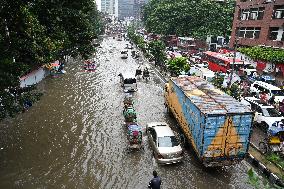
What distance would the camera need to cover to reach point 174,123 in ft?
75.0

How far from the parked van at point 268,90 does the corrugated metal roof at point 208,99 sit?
10490 millimetres

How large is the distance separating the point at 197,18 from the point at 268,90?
46706mm

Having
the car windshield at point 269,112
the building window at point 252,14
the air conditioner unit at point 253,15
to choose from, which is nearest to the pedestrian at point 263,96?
the car windshield at point 269,112

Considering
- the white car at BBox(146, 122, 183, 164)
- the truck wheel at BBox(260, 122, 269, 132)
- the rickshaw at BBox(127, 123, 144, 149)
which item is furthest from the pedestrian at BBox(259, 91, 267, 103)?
the rickshaw at BBox(127, 123, 144, 149)

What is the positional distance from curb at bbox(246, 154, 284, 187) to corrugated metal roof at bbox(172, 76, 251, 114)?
3533 mm

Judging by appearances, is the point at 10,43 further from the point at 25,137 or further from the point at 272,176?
the point at 272,176

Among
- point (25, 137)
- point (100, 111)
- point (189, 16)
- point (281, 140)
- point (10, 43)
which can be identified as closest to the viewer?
point (10, 43)

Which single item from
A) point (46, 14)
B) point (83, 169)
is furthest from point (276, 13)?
point (83, 169)

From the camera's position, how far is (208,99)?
16109 mm

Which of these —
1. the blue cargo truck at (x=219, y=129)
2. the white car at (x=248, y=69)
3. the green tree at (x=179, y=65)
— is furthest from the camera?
the white car at (x=248, y=69)

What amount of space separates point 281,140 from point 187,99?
6.74 meters

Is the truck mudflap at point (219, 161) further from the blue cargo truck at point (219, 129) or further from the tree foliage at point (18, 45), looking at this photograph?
the tree foliage at point (18, 45)

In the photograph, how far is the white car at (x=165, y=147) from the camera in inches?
615

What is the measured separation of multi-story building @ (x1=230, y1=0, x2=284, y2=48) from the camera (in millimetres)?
43094
